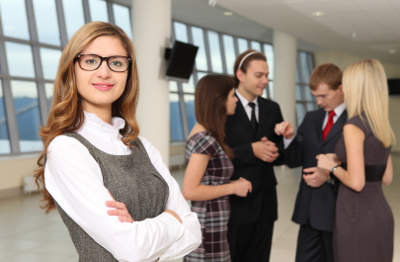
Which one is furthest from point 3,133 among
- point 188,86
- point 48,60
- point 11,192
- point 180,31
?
point 180,31

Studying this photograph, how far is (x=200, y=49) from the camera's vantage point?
1583cm

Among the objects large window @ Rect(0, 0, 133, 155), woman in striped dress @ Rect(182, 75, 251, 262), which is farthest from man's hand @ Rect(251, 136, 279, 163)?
large window @ Rect(0, 0, 133, 155)

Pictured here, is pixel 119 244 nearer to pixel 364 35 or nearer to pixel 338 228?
pixel 338 228

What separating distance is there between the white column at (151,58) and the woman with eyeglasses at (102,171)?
21.1 feet

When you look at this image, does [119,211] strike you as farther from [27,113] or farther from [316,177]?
[27,113]

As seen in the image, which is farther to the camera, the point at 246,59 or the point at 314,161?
the point at 246,59

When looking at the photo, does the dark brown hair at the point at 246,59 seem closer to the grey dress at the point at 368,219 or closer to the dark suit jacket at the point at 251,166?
the dark suit jacket at the point at 251,166

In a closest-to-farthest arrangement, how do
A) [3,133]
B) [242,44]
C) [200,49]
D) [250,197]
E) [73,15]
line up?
[250,197]
[3,133]
[73,15]
[200,49]
[242,44]

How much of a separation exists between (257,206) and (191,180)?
23.4 inches

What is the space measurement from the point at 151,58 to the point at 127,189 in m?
6.80

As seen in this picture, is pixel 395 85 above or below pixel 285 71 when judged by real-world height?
below

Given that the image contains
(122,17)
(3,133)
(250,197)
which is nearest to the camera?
(250,197)

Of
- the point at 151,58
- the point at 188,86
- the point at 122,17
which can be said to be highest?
the point at 122,17

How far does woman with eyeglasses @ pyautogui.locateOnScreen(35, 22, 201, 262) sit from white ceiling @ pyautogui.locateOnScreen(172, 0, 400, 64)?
8.28 m
